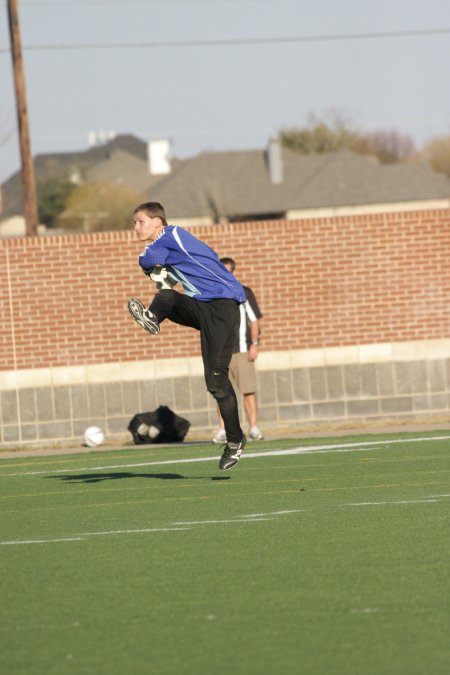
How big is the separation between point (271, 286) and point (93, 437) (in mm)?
3580

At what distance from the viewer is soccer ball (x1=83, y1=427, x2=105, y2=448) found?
17.3 metres

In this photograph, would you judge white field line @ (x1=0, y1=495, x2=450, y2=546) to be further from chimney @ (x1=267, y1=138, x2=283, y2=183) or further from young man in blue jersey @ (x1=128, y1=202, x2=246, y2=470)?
chimney @ (x1=267, y1=138, x2=283, y2=183)

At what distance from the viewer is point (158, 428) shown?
17.0m

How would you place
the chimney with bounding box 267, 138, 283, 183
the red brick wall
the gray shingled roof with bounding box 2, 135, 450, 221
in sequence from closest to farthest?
the red brick wall < the gray shingled roof with bounding box 2, 135, 450, 221 < the chimney with bounding box 267, 138, 283, 183

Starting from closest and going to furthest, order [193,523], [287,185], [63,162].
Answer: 1. [193,523]
2. [287,185]
3. [63,162]

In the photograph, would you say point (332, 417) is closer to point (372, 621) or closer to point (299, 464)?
point (299, 464)

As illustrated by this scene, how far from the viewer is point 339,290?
19.2 meters

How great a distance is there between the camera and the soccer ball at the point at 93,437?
56.6 feet

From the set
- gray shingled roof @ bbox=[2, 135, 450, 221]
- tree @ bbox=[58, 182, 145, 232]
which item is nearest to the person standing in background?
gray shingled roof @ bbox=[2, 135, 450, 221]

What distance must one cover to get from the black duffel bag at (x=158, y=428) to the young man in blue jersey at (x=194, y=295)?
6.62 meters

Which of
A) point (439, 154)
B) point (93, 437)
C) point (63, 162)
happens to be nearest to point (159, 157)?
point (63, 162)

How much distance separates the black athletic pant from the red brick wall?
8.54 meters

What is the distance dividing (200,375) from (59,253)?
8.57 feet

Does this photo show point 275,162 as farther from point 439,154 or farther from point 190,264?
point 439,154
